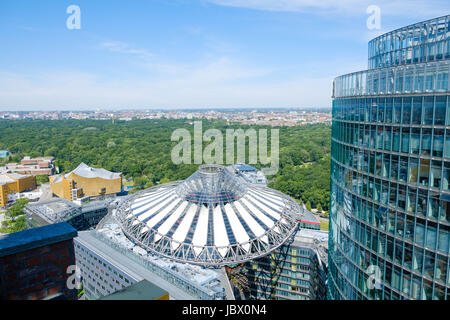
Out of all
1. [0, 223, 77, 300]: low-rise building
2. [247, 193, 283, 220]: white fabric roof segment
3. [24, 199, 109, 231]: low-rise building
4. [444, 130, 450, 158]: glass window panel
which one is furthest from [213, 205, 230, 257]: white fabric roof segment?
[24, 199, 109, 231]: low-rise building

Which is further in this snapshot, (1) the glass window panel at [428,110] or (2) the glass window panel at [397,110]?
(2) the glass window panel at [397,110]

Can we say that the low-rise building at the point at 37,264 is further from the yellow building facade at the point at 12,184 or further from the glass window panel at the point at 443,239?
the yellow building facade at the point at 12,184

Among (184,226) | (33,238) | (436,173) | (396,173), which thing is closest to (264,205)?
(184,226)

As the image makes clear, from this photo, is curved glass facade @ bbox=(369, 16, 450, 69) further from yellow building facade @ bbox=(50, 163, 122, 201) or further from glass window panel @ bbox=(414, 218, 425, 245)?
Result: yellow building facade @ bbox=(50, 163, 122, 201)

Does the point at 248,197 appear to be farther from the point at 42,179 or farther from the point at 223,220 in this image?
the point at 42,179

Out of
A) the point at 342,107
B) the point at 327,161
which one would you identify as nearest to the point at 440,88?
the point at 342,107
